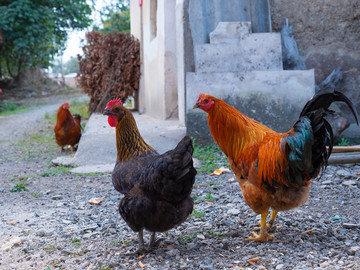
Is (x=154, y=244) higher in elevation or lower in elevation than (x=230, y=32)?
lower

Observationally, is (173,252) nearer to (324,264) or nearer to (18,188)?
(324,264)

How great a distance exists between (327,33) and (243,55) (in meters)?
1.83

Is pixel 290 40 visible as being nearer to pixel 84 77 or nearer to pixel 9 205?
pixel 9 205

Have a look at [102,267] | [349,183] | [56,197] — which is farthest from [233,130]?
[56,197]

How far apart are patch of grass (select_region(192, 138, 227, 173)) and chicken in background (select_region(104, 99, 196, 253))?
7.98 feet

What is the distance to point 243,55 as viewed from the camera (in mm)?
6711

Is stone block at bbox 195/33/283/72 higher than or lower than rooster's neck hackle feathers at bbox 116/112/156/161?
higher

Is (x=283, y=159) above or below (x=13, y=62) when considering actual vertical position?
below

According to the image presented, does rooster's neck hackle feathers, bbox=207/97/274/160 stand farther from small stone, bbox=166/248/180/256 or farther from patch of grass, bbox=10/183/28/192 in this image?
patch of grass, bbox=10/183/28/192

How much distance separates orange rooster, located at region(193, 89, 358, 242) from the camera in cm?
291

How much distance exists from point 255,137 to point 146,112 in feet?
27.9

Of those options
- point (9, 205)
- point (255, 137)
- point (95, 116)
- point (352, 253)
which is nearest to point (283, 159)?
point (255, 137)

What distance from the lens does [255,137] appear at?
3.33 metres

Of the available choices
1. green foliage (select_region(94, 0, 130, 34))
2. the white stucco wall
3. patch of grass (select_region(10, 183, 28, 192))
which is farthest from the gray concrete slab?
green foliage (select_region(94, 0, 130, 34))
